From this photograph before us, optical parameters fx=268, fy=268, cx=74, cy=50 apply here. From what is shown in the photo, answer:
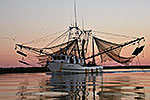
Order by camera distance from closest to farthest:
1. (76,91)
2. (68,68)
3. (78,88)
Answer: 1. (76,91)
2. (78,88)
3. (68,68)

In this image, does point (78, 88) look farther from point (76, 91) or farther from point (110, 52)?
point (110, 52)

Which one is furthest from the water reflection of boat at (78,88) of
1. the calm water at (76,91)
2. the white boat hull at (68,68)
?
the white boat hull at (68,68)

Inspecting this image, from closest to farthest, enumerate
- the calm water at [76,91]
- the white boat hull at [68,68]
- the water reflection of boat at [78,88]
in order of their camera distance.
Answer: the calm water at [76,91], the water reflection of boat at [78,88], the white boat hull at [68,68]

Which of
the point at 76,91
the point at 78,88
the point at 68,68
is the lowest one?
the point at 76,91

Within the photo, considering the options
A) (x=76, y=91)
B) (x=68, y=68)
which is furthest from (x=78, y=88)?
(x=68, y=68)

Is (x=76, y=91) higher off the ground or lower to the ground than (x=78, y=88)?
lower

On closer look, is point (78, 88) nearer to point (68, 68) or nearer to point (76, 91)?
point (76, 91)

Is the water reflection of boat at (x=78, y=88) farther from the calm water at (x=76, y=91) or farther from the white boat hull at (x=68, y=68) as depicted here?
the white boat hull at (x=68, y=68)

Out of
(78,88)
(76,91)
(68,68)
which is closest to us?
(76,91)

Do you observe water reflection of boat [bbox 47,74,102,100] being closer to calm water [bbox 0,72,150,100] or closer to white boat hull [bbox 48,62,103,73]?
calm water [bbox 0,72,150,100]

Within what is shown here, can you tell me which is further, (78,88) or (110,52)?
(110,52)

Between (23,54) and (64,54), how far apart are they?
1164 centimetres

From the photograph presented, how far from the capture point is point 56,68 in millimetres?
68000

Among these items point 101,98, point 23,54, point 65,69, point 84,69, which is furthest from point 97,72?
point 101,98
